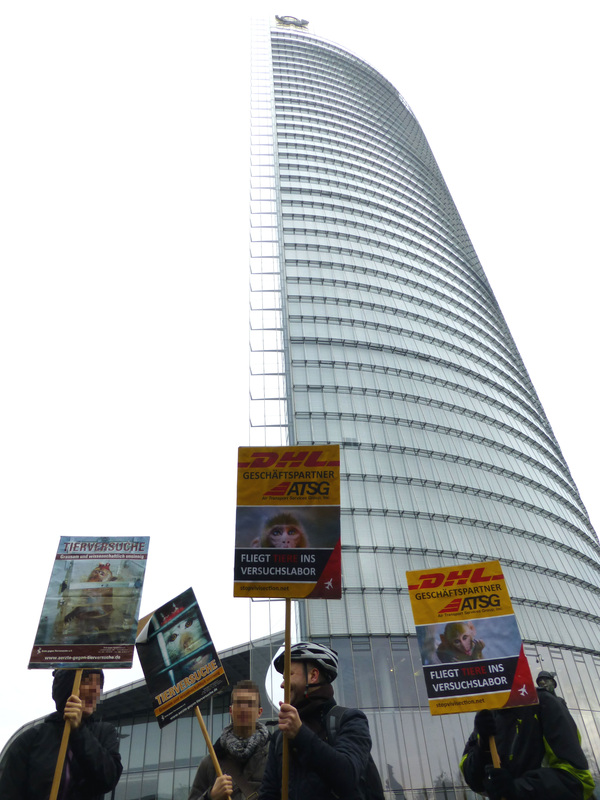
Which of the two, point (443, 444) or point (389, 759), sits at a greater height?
point (443, 444)

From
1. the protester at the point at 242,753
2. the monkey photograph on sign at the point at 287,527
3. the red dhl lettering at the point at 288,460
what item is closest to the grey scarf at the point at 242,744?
the protester at the point at 242,753

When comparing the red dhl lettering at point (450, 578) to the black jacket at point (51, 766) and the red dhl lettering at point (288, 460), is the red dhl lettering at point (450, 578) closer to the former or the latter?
the red dhl lettering at point (288, 460)

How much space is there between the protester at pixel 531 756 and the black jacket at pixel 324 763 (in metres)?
1.07

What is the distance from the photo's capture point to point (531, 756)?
4.27 meters

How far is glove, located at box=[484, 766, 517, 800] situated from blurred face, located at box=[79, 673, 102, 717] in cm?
320

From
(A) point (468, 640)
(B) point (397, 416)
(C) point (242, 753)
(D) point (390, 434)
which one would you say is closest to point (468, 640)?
(A) point (468, 640)

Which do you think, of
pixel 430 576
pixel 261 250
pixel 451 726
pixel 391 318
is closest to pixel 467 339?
pixel 391 318

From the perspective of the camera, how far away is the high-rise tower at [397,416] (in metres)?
24.8

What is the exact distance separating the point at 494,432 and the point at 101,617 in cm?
3770

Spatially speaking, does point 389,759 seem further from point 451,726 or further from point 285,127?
point 285,127

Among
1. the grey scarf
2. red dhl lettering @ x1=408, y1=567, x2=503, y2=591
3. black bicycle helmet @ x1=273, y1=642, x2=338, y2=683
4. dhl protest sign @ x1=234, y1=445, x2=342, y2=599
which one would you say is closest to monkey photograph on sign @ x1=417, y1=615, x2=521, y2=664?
red dhl lettering @ x1=408, y1=567, x2=503, y2=591

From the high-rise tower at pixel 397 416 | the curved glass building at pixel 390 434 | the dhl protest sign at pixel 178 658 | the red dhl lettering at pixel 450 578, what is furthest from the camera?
the high-rise tower at pixel 397 416

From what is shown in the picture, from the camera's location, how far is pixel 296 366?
3534 centimetres

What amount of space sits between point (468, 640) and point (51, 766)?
3788 mm
